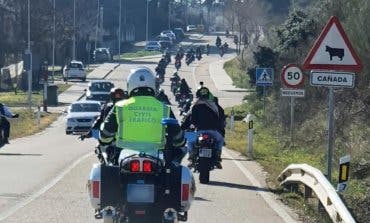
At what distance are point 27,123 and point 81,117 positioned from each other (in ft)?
24.0

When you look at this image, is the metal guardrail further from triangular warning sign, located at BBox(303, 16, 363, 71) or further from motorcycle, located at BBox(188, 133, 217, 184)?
motorcycle, located at BBox(188, 133, 217, 184)

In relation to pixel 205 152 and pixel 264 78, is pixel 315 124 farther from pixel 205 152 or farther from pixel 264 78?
pixel 205 152

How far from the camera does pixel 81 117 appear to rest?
41062 mm

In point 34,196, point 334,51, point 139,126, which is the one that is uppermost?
point 334,51

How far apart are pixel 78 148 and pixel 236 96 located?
36.4 m

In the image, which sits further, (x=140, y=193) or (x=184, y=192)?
(x=184, y=192)

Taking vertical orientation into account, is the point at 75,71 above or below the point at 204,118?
below

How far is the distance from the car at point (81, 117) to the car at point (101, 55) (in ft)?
184

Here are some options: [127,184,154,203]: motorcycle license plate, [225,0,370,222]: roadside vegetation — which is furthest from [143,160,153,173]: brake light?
[225,0,370,222]: roadside vegetation

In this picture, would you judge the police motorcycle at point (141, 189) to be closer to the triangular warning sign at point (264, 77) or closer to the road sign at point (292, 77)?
the road sign at point (292, 77)

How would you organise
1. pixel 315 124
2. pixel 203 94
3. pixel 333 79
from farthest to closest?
pixel 315 124
pixel 203 94
pixel 333 79

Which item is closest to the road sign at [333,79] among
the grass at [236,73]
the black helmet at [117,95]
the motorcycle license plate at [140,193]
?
the black helmet at [117,95]

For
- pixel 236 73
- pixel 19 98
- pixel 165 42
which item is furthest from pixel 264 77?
pixel 165 42

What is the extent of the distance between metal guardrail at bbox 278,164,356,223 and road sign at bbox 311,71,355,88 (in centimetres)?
126
